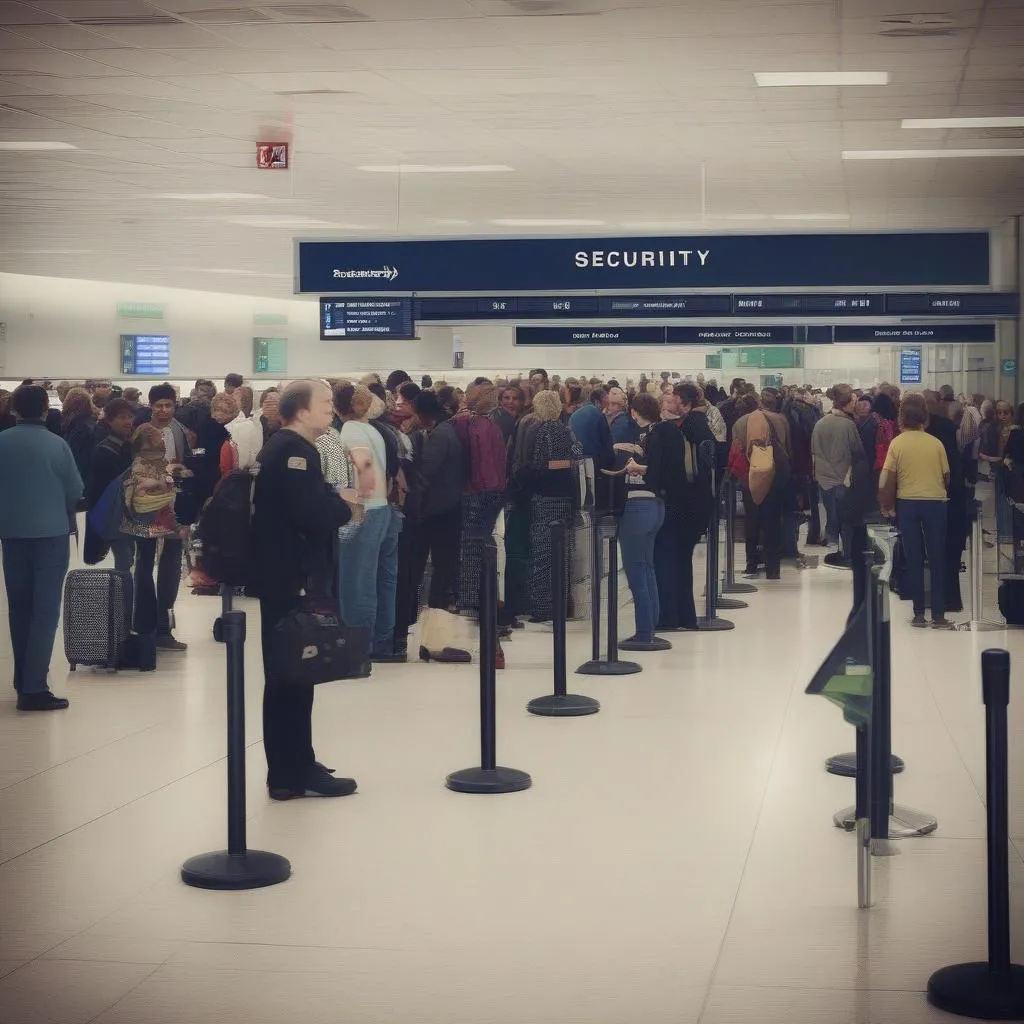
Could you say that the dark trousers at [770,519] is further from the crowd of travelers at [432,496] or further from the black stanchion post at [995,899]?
the black stanchion post at [995,899]

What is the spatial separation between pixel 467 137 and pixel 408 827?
6718 millimetres

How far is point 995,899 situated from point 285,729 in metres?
3.55

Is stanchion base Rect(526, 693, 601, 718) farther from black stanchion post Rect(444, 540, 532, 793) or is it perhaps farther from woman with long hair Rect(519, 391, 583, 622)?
woman with long hair Rect(519, 391, 583, 622)

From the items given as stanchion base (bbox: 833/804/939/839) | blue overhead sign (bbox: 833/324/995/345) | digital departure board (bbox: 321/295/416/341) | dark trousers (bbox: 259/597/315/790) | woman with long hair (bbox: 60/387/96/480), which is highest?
blue overhead sign (bbox: 833/324/995/345)

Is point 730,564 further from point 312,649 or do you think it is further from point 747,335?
point 747,335

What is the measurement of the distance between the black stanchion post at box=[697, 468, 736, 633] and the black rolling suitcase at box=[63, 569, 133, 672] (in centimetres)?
467

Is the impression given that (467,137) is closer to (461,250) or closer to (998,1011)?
(461,250)

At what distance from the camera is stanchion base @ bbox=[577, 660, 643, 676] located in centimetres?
1071

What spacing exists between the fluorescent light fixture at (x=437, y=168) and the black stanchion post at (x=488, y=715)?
270 inches

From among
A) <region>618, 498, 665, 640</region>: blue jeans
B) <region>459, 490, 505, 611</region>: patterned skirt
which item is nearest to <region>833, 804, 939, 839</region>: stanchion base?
<region>618, 498, 665, 640</region>: blue jeans

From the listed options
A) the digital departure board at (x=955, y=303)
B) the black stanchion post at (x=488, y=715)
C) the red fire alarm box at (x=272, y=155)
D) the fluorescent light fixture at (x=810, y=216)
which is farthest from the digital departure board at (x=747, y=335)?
the black stanchion post at (x=488, y=715)

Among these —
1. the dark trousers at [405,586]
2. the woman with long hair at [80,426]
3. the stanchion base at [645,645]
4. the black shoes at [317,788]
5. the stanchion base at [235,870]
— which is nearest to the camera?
the stanchion base at [235,870]

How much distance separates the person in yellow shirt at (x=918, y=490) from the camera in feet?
41.4

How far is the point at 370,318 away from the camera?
50.8 feet
